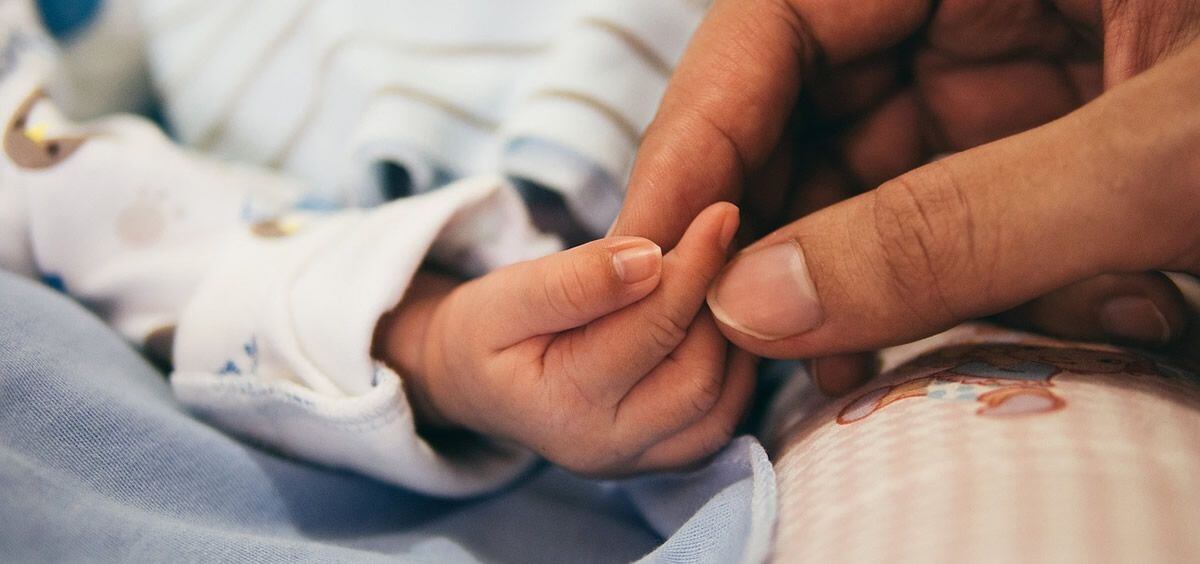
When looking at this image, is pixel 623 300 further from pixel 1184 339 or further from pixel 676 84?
pixel 1184 339

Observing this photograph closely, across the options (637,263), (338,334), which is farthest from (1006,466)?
(338,334)

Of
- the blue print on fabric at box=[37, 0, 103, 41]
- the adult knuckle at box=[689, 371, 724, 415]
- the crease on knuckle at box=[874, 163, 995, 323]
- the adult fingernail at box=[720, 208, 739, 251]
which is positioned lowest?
the adult knuckle at box=[689, 371, 724, 415]

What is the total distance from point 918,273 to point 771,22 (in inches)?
9.4

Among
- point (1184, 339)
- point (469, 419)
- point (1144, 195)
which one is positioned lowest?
point (469, 419)

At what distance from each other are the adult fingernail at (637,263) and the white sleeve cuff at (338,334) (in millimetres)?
197

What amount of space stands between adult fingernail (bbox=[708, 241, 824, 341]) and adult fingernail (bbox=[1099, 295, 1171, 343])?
8.5 inches

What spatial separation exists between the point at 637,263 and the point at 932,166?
6.7 inches

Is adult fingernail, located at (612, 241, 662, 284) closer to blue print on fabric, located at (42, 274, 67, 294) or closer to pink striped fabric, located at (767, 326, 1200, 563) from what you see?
pink striped fabric, located at (767, 326, 1200, 563)

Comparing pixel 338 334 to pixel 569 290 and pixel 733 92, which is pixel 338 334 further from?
pixel 733 92

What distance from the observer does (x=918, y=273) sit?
1.42 ft

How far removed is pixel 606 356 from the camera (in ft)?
1.64

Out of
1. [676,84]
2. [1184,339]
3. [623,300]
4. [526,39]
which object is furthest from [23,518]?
[1184,339]

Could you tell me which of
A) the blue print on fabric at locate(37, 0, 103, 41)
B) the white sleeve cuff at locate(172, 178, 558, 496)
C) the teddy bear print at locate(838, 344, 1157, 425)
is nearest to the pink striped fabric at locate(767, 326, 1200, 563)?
the teddy bear print at locate(838, 344, 1157, 425)

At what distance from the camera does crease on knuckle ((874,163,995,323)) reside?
0.42 meters
